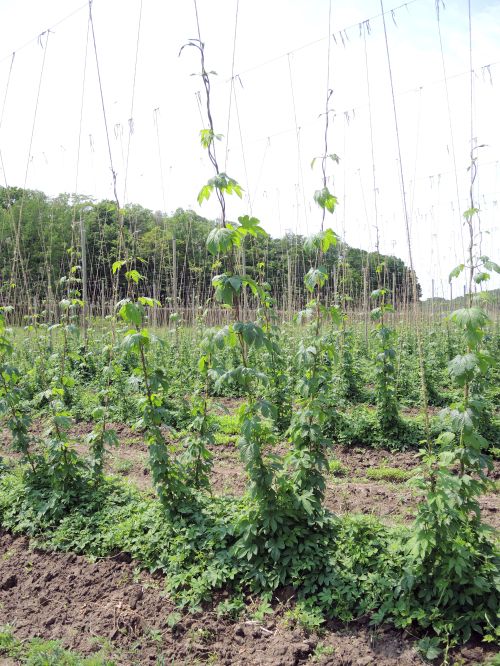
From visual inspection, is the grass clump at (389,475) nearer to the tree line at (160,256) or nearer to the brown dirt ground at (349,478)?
the brown dirt ground at (349,478)

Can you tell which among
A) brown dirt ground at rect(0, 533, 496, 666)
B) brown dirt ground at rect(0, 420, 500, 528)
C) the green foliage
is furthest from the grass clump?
the green foliage

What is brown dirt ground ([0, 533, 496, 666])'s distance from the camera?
2.75 meters

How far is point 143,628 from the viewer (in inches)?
123

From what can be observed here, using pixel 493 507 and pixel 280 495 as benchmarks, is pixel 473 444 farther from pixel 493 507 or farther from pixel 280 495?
pixel 493 507

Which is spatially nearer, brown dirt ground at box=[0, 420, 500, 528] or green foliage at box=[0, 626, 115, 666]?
green foliage at box=[0, 626, 115, 666]

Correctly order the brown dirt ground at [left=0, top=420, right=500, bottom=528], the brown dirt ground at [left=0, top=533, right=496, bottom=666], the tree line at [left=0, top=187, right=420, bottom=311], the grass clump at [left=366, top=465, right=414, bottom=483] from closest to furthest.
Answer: the brown dirt ground at [left=0, top=533, right=496, bottom=666], the brown dirt ground at [left=0, top=420, right=500, bottom=528], the grass clump at [left=366, top=465, right=414, bottom=483], the tree line at [left=0, top=187, right=420, bottom=311]

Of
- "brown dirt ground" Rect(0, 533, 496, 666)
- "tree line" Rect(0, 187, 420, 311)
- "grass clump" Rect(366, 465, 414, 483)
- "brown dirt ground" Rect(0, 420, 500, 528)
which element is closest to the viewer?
"brown dirt ground" Rect(0, 533, 496, 666)

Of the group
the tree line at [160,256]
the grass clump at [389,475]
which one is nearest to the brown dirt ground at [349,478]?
the grass clump at [389,475]

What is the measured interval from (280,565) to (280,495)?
0.46 m

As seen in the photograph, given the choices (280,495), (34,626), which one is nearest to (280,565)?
(280,495)

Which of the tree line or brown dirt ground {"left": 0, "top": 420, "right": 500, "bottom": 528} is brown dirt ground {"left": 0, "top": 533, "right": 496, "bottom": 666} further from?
the tree line

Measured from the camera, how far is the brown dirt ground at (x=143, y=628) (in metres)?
2.75

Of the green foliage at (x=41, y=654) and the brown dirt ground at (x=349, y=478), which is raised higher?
the brown dirt ground at (x=349, y=478)

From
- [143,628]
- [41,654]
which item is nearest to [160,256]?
[143,628]
